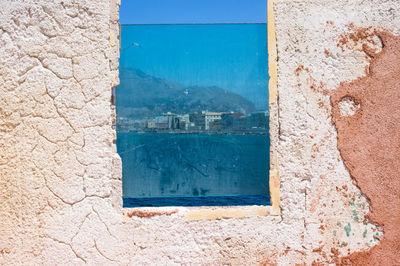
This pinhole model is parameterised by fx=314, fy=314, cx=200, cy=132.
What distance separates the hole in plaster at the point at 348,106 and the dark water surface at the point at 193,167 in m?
2.19

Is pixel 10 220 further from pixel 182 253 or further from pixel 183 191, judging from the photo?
pixel 183 191

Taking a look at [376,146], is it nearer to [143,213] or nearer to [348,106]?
[348,106]

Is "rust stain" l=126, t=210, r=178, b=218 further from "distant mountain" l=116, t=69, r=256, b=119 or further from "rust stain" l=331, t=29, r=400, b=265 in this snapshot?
"distant mountain" l=116, t=69, r=256, b=119

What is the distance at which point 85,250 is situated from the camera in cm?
141

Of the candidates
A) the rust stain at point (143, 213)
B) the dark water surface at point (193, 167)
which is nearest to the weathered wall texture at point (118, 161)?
the rust stain at point (143, 213)

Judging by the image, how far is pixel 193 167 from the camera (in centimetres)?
422

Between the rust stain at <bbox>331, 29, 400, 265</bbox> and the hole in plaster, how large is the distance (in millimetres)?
14

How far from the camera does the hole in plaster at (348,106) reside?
5.01 ft

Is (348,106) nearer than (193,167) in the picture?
Yes

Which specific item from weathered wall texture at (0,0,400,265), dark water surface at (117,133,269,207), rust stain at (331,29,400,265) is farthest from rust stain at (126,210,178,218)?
dark water surface at (117,133,269,207)

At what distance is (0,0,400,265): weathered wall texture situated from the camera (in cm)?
138

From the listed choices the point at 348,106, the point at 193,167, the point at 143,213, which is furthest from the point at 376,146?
the point at 193,167

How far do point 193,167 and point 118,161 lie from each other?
2.82 meters

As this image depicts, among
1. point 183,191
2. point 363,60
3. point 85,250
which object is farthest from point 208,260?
point 183,191
